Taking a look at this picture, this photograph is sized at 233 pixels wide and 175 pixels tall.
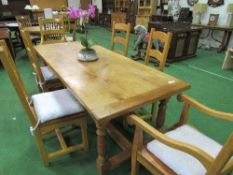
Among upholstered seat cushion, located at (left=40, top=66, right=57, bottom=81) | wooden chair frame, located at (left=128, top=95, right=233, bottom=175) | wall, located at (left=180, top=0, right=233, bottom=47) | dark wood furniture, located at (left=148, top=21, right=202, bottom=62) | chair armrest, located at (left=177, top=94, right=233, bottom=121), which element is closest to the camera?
wooden chair frame, located at (left=128, top=95, right=233, bottom=175)

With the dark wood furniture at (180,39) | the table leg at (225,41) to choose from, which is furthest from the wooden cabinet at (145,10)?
the table leg at (225,41)

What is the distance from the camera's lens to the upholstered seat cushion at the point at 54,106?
4.54ft

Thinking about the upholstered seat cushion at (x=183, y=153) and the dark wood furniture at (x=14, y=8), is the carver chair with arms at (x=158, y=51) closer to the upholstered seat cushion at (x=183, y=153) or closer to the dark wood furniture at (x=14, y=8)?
the upholstered seat cushion at (x=183, y=153)

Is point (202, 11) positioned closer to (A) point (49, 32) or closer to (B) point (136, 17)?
(B) point (136, 17)

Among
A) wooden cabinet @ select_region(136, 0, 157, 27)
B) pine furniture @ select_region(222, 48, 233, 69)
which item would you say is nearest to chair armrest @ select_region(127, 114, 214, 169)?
pine furniture @ select_region(222, 48, 233, 69)

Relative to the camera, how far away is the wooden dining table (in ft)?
3.56

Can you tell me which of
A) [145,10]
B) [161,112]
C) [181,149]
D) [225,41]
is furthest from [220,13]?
[181,149]

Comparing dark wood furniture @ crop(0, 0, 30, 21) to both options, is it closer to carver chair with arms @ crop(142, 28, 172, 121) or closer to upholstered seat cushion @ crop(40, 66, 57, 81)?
upholstered seat cushion @ crop(40, 66, 57, 81)

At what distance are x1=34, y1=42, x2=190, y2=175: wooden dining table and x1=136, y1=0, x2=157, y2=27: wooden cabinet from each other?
17.0 ft

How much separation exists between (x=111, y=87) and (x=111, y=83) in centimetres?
7

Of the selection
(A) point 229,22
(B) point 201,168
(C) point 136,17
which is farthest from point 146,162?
(C) point 136,17

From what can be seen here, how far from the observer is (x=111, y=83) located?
4.42 ft

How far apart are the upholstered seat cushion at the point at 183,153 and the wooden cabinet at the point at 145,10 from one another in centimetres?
579

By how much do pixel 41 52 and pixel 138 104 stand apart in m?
1.48
